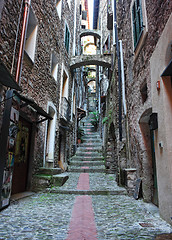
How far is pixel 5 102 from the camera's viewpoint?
331 cm

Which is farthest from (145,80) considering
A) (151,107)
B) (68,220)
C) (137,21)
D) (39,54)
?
(39,54)

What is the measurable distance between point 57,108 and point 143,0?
5141mm

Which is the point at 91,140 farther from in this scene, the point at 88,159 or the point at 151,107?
the point at 151,107

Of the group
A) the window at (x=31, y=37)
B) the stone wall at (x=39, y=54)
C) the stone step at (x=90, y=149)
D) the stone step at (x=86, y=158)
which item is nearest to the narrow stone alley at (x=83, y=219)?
the stone wall at (x=39, y=54)

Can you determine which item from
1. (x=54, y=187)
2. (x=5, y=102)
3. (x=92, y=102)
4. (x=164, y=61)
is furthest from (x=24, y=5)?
(x=92, y=102)

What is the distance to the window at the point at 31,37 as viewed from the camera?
16.1 feet

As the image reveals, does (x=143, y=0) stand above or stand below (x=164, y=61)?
above

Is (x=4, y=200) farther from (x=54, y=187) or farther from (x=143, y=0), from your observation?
(x=143, y=0)

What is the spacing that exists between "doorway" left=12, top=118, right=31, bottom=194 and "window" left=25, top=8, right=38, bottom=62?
1.97 m

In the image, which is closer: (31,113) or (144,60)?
(144,60)

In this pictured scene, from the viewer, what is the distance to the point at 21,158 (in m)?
4.60

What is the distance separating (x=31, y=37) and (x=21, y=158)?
3558 millimetres

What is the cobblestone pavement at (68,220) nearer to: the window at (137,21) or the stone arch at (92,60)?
the window at (137,21)

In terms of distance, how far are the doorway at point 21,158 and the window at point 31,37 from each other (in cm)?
197
